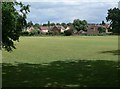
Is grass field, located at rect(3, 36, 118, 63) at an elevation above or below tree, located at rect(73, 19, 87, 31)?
above

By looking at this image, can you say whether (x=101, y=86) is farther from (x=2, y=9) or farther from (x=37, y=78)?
(x=2, y=9)

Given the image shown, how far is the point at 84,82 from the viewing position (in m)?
13.8

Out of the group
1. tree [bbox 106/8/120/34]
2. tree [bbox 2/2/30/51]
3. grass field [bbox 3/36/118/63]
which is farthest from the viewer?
tree [bbox 106/8/120/34]

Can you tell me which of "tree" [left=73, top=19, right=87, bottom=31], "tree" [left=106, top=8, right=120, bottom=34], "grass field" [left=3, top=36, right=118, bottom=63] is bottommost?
"tree" [left=73, top=19, right=87, bottom=31]

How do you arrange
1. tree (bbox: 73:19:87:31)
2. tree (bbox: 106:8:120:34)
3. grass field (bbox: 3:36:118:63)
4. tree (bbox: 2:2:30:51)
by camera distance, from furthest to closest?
tree (bbox: 73:19:87:31) < tree (bbox: 106:8:120:34) < grass field (bbox: 3:36:118:63) < tree (bbox: 2:2:30:51)

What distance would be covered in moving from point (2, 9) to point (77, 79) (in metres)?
5.08

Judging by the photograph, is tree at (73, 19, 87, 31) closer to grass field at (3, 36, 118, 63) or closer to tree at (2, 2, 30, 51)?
grass field at (3, 36, 118, 63)

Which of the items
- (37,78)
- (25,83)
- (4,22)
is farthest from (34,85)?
(4,22)

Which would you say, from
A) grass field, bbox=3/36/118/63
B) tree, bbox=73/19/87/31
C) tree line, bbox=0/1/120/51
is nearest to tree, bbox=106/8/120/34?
grass field, bbox=3/36/118/63

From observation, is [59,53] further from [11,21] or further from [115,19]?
[11,21]

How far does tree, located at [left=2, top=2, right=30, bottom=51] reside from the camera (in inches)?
678

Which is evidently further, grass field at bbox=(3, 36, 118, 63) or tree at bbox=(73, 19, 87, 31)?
tree at bbox=(73, 19, 87, 31)

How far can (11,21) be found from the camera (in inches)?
679

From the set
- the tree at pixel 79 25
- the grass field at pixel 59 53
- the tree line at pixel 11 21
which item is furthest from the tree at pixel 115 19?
the tree at pixel 79 25
